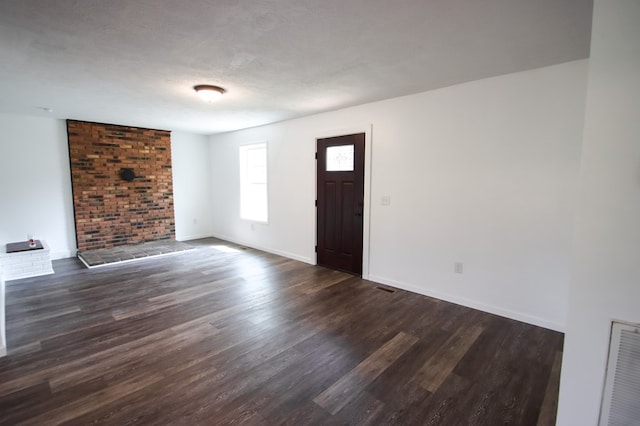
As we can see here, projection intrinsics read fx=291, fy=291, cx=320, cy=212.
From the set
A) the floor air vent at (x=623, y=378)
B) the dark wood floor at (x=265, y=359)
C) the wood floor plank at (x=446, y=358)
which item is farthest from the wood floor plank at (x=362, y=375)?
the floor air vent at (x=623, y=378)

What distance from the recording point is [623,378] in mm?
1315

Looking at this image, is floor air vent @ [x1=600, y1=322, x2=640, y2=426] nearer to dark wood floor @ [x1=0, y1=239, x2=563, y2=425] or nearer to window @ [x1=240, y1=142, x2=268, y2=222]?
dark wood floor @ [x1=0, y1=239, x2=563, y2=425]

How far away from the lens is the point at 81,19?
1.86 meters

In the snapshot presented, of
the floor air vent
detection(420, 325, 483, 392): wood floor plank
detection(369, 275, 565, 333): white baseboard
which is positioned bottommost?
detection(420, 325, 483, 392): wood floor plank

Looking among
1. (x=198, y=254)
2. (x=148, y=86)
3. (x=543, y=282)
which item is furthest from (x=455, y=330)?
(x=198, y=254)

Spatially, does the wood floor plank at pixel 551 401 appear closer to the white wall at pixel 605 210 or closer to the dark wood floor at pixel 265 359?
the dark wood floor at pixel 265 359

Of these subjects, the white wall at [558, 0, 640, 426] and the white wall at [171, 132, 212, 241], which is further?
the white wall at [171, 132, 212, 241]

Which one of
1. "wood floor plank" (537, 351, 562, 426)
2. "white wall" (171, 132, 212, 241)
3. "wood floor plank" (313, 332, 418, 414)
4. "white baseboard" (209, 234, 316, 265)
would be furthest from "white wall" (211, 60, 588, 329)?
"white wall" (171, 132, 212, 241)

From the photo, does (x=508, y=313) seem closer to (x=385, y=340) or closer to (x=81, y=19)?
(x=385, y=340)

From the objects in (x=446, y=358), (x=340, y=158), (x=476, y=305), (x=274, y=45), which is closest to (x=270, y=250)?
(x=340, y=158)

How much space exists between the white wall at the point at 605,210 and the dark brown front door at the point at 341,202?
2.84 metres

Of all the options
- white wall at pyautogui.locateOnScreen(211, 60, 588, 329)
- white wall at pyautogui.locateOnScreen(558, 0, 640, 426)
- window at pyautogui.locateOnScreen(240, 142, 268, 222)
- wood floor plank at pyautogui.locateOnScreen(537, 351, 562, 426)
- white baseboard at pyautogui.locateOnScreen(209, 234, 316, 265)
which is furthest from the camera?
window at pyautogui.locateOnScreen(240, 142, 268, 222)

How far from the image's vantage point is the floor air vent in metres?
1.28

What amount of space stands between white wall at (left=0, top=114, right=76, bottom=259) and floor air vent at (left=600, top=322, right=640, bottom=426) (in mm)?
7060
